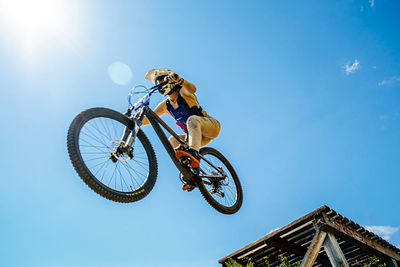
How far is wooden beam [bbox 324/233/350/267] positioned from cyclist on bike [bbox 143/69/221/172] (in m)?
2.45

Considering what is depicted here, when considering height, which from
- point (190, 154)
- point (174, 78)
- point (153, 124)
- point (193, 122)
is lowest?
point (190, 154)

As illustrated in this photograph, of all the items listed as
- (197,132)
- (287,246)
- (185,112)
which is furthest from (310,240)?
(185,112)

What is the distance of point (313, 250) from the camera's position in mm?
4484

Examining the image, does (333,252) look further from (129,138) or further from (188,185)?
(129,138)

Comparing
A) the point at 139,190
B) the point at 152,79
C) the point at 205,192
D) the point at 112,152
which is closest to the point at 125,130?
the point at 112,152

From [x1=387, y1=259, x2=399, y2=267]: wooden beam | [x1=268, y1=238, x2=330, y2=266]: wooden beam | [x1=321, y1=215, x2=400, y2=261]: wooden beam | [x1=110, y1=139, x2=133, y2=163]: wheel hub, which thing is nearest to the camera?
[x1=110, y1=139, x2=133, y2=163]: wheel hub

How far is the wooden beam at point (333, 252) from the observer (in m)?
4.41

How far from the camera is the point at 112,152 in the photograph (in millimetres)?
3162

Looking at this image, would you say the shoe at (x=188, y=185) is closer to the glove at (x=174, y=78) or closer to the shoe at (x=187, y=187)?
the shoe at (x=187, y=187)

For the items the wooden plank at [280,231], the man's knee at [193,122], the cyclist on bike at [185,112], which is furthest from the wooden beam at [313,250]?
the man's knee at [193,122]

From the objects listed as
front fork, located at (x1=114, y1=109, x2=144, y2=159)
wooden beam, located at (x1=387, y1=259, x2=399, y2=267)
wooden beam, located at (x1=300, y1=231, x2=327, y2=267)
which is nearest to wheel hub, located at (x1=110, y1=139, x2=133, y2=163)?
front fork, located at (x1=114, y1=109, x2=144, y2=159)

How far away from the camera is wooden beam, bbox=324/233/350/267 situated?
4414 mm

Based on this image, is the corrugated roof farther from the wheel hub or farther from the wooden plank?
the wheel hub

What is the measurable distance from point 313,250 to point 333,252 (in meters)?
0.34
